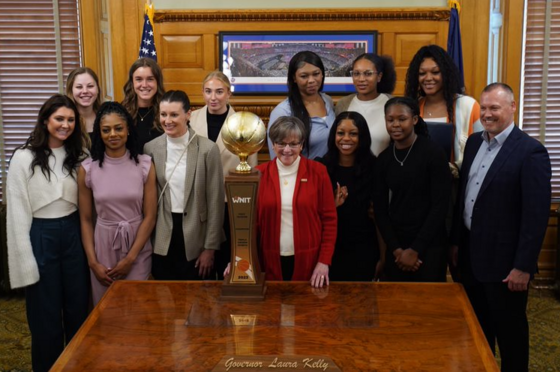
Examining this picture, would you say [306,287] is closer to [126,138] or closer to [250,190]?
[250,190]

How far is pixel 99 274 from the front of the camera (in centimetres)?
296

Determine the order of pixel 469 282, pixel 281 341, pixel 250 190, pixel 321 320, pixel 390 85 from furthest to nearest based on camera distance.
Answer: pixel 390 85 < pixel 469 282 < pixel 250 190 < pixel 321 320 < pixel 281 341

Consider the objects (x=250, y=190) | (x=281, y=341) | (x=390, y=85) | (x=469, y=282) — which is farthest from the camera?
(x=390, y=85)

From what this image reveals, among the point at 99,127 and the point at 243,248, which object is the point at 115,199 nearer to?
the point at 99,127

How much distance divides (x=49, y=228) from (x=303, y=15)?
2.82 metres

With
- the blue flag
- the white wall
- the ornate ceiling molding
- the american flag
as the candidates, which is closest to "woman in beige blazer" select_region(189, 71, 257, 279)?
the american flag

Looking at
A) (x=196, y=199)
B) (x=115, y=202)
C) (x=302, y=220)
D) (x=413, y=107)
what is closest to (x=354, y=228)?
(x=302, y=220)

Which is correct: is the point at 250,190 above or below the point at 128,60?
below

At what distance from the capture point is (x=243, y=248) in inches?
96.0

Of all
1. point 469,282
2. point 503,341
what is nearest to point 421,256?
point 469,282

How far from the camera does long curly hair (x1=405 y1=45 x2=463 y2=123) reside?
11.3 feet

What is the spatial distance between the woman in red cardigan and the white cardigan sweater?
101 cm

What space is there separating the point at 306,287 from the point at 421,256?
2.53 ft

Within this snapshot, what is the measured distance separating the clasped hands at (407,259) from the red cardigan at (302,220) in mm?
431
